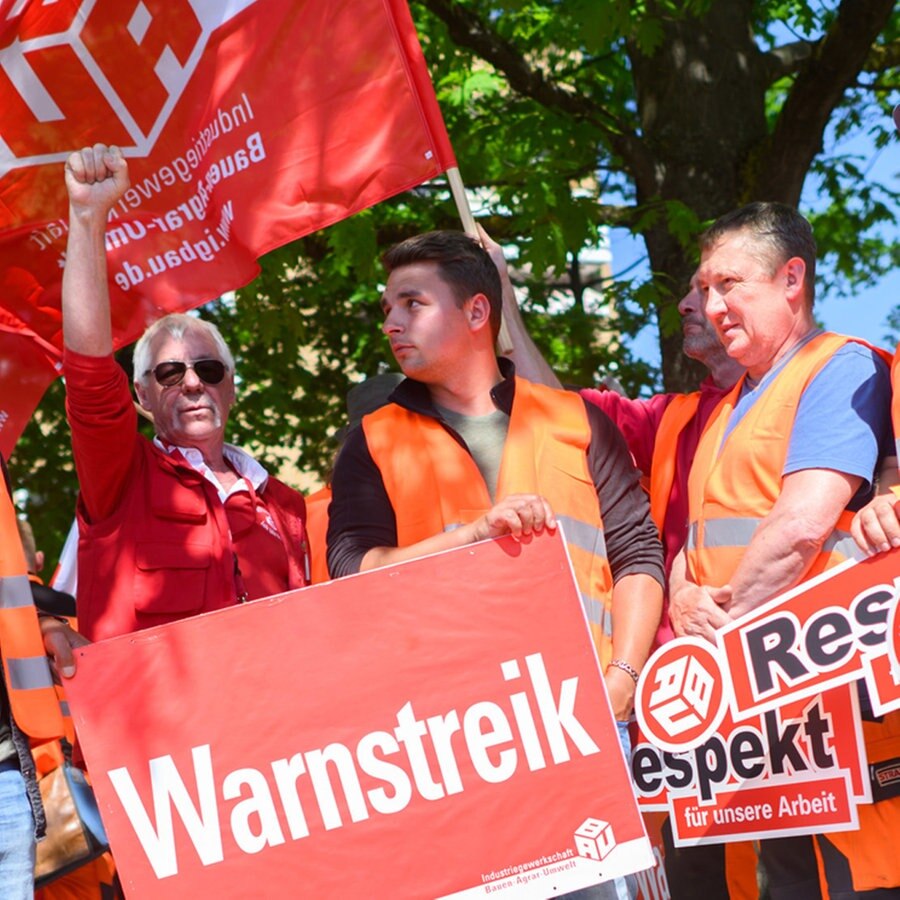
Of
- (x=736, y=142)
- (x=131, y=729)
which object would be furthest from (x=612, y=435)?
(x=736, y=142)

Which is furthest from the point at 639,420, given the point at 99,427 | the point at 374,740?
the point at 374,740

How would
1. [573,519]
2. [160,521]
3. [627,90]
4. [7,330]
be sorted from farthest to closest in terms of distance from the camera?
[627,90] → [7,330] → [160,521] → [573,519]

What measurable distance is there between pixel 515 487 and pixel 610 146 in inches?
201

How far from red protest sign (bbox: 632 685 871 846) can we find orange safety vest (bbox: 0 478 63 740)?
1.48 metres

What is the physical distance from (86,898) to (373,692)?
9.62ft

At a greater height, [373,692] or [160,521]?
[160,521]

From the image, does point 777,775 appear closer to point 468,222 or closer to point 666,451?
point 666,451

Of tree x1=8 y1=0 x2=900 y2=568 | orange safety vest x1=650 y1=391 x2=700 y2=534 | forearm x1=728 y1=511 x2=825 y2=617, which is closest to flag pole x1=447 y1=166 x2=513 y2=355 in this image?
orange safety vest x1=650 y1=391 x2=700 y2=534

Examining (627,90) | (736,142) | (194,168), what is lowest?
(194,168)

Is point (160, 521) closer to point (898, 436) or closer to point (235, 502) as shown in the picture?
point (235, 502)

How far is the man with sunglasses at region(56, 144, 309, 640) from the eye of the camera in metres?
3.97

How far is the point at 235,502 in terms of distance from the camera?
14.9ft

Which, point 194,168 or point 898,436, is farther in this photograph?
point 194,168

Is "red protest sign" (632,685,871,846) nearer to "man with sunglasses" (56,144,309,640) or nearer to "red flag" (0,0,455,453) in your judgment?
"man with sunglasses" (56,144,309,640)
